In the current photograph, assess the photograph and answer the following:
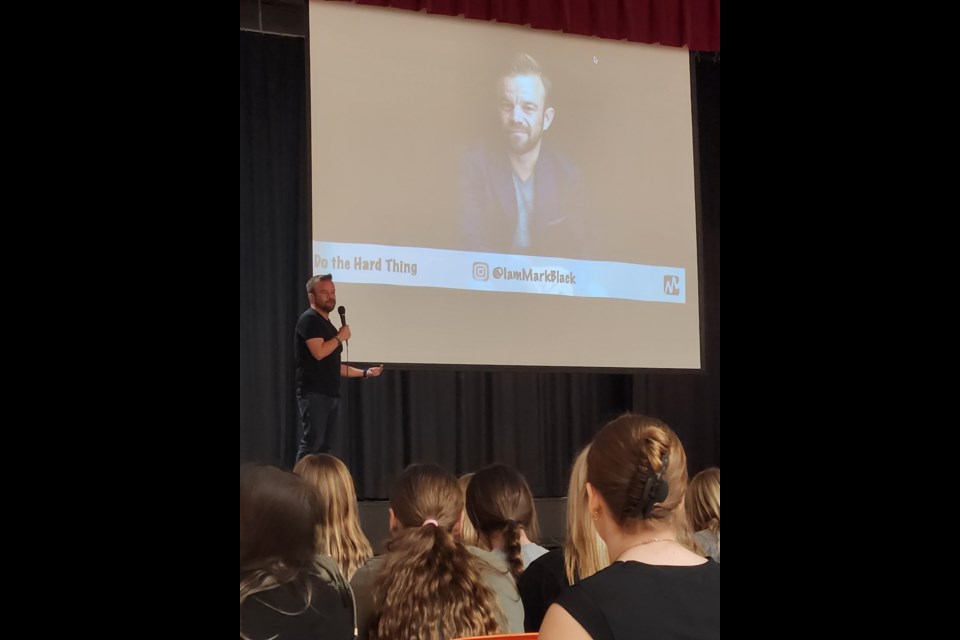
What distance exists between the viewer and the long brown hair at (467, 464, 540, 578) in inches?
157

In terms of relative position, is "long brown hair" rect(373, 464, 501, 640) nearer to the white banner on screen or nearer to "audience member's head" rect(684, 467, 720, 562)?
the white banner on screen

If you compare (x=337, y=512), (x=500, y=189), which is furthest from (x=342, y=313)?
(x=500, y=189)

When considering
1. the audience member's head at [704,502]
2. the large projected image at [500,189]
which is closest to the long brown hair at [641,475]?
the large projected image at [500,189]

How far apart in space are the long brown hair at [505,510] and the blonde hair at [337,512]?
446 millimetres

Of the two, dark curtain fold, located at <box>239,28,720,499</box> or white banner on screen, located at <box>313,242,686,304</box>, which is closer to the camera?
white banner on screen, located at <box>313,242,686,304</box>

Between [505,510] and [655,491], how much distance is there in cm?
62

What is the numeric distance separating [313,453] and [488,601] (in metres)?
0.84

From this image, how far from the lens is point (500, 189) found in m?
4.29

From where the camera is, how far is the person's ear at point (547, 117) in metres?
4.38

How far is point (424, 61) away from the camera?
4.17 m

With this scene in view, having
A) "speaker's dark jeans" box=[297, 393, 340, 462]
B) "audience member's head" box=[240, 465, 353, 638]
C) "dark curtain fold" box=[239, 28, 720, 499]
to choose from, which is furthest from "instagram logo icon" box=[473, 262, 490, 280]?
"audience member's head" box=[240, 465, 353, 638]

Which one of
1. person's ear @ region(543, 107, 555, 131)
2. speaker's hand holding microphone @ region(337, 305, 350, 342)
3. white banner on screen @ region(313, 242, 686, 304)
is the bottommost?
speaker's hand holding microphone @ region(337, 305, 350, 342)

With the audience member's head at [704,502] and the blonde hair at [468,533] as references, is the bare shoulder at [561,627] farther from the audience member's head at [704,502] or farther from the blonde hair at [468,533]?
the audience member's head at [704,502]
